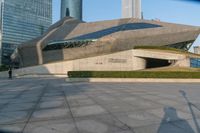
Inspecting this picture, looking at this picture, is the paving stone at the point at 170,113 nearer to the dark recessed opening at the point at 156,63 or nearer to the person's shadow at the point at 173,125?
the person's shadow at the point at 173,125

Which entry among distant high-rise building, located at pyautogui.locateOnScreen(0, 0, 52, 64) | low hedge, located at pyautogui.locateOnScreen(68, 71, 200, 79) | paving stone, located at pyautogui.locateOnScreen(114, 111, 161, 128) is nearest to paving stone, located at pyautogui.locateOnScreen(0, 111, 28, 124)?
paving stone, located at pyautogui.locateOnScreen(114, 111, 161, 128)

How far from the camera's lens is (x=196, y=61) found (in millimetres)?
36594

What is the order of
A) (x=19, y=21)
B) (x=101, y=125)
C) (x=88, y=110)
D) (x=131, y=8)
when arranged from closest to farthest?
(x=101, y=125)
(x=88, y=110)
(x=19, y=21)
(x=131, y=8)

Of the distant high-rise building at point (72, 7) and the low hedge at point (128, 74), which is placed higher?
the distant high-rise building at point (72, 7)

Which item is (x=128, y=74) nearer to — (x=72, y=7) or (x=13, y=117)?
(x=13, y=117)

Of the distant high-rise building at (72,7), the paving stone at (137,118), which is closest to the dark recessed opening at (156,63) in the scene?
the paving stone at (137,118)

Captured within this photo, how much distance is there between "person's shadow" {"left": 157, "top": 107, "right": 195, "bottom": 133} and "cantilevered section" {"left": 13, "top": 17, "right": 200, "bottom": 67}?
1369 inches

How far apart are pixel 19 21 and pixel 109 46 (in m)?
83.3

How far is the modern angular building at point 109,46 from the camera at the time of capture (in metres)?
35.6

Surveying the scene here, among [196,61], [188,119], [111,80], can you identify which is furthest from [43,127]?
[196,61]

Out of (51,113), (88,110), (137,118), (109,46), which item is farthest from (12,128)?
(109,46)

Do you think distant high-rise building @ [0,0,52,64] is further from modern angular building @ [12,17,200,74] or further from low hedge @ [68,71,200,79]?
low hedge @ [68,71,200,79]

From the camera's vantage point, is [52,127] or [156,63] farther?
[156,63]

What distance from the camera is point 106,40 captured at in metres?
42.7
